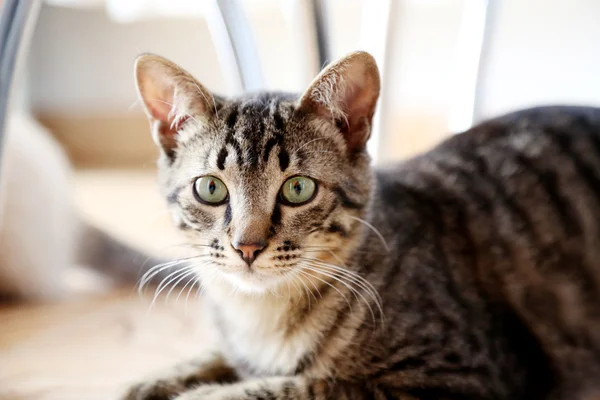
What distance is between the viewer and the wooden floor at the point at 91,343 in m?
1.16

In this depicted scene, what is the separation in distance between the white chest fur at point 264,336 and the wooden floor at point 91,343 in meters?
0.22

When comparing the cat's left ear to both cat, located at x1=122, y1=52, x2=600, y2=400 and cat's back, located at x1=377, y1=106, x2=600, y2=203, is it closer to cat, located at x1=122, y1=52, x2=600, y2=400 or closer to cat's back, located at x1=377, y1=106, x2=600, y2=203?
cat, located at x1=122, y1=52, x2=600, y2=400

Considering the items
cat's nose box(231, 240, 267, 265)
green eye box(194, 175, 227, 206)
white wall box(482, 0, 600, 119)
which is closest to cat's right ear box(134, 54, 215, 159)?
green eye box(194, 175, 227, 206)

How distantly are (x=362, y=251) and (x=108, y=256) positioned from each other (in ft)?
2.92

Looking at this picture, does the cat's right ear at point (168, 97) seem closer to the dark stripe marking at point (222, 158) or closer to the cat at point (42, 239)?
the dark stripe marking at point (222, 158)

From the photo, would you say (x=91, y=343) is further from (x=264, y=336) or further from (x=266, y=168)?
(x=266, y=168)

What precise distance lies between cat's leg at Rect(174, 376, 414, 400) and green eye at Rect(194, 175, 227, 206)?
29 centimetres

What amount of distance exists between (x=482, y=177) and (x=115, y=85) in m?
2.47

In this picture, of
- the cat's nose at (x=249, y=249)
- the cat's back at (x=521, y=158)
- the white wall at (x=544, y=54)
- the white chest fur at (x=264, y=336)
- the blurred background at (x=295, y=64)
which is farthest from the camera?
the white wall at (x=544, y=54)

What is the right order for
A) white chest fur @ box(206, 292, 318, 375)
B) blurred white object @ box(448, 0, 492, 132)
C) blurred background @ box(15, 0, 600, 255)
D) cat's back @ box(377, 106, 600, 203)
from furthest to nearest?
blurred background @ box(15, 0, 600, 255), blurred white object @ box(448, 0, 492, 132), cat's back @ box(377, 106, 600, 203), white chest fur @ box(206, 292, 318, 375)

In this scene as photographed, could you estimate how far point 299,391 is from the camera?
92 cm

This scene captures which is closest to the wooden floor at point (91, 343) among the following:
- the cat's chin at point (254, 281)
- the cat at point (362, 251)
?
the cat at point (362, 251)

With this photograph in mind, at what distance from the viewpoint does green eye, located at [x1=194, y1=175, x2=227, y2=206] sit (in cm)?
93

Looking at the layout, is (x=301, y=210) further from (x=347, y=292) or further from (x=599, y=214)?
(x=599, y=214)
